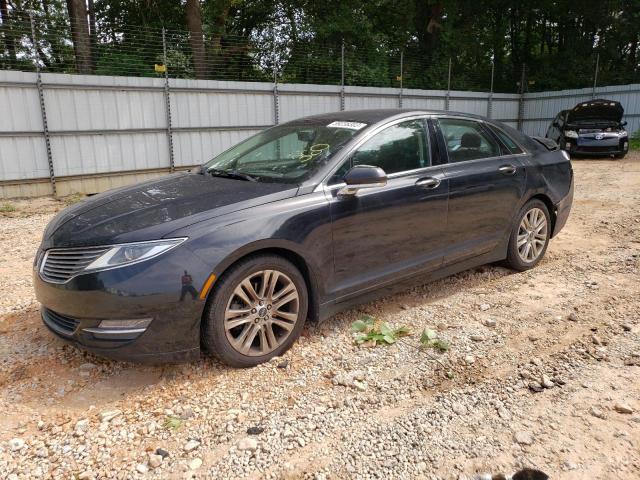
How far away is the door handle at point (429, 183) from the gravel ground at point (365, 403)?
96cm

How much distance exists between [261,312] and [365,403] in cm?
80

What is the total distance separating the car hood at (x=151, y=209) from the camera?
281cm

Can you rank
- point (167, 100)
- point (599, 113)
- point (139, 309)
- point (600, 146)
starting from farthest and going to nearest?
point (599, 113), point (600, 146), point (167, 100), point (139, 309)

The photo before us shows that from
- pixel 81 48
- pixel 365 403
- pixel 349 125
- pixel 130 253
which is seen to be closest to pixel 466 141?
pixel 349 125

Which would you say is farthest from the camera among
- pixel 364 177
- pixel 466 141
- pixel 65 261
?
pixel 466 141

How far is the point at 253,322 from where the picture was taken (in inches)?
119

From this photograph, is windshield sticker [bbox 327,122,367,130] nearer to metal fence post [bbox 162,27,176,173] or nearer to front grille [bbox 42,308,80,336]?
front grille [bbox 42,308,80,336]

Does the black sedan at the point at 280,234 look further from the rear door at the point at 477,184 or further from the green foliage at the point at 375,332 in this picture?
the green foliage at the point at 375,332

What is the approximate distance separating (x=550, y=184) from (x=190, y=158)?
8.94 metres

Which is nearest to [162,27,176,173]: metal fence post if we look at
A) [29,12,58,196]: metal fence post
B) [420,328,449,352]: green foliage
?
[29,12,58,196]: metal fence post

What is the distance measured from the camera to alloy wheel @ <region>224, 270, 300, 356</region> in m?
2.95

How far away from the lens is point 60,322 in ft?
9.57

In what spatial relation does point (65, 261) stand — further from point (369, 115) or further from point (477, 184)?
point (477, 184)

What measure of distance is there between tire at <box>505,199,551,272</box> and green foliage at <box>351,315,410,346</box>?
163cm
